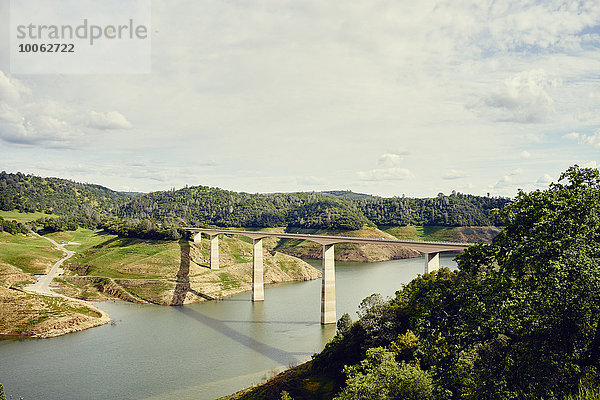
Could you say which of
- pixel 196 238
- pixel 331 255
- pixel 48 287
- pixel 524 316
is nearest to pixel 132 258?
pixel 196 238

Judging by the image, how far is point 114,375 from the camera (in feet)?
142

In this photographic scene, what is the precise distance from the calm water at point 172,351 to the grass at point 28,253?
29.6 metres

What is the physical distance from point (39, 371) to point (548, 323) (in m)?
50.2

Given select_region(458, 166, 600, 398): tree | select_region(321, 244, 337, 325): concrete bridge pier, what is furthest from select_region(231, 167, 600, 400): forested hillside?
select_region(321, 244, 337, 325): concrete bridge pier

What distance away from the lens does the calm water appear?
1592 inches

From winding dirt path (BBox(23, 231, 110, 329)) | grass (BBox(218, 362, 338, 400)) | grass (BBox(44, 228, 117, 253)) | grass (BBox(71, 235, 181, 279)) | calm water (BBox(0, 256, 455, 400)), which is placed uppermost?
grass (BBox(44, 228, 117, 253))

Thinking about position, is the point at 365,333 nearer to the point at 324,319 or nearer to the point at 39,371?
the point at 324,319

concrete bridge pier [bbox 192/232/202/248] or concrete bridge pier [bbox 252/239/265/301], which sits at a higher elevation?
concrete bridge pier [bbox 192/232/202/248]

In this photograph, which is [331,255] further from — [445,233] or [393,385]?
[445,233]

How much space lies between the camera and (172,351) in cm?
5097

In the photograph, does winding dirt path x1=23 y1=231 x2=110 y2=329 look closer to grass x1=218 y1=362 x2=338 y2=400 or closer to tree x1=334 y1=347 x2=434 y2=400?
grass x1=218 y1=362 x2=338 y2=400

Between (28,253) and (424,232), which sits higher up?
(424,232)

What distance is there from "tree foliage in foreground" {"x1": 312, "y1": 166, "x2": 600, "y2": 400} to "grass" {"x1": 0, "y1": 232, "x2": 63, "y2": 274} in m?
94.3

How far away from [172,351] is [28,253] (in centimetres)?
6746
